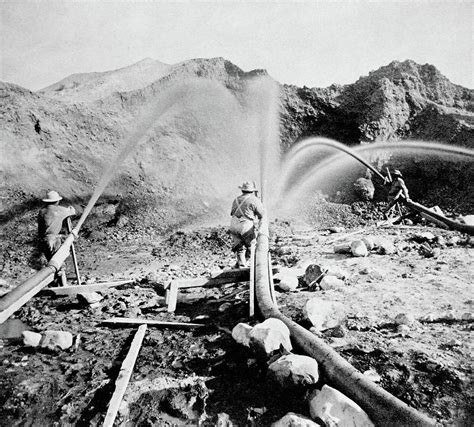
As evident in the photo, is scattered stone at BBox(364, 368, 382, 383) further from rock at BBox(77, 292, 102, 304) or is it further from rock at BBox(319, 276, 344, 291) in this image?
rock at BBox(77, 292, 102, 304)

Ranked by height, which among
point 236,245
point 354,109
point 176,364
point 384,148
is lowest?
point 176,364

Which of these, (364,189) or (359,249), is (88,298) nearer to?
(359,249)

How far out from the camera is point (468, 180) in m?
14.4

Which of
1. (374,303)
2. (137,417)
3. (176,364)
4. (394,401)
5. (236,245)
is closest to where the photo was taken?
(394,401)

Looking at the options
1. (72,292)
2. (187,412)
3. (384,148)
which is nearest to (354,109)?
(384,148)

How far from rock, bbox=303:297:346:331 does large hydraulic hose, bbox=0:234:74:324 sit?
3.33 metres

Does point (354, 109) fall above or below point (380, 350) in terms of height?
above

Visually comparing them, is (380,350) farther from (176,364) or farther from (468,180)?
(468,180)

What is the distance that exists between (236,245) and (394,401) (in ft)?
13.9

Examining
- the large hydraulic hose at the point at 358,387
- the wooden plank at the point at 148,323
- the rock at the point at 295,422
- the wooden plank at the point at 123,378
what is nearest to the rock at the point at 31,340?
the wooden plank at the point at 148,323

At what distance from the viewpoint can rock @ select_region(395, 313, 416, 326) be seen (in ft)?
12.2

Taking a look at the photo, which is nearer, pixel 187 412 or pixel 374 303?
pixel 187 412

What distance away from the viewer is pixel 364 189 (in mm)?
15305

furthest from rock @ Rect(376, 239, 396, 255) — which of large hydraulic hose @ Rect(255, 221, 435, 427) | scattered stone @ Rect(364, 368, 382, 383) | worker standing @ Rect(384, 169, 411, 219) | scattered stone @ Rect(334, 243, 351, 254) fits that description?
scattered stone @ Rect(364, 368, 382, 383)
